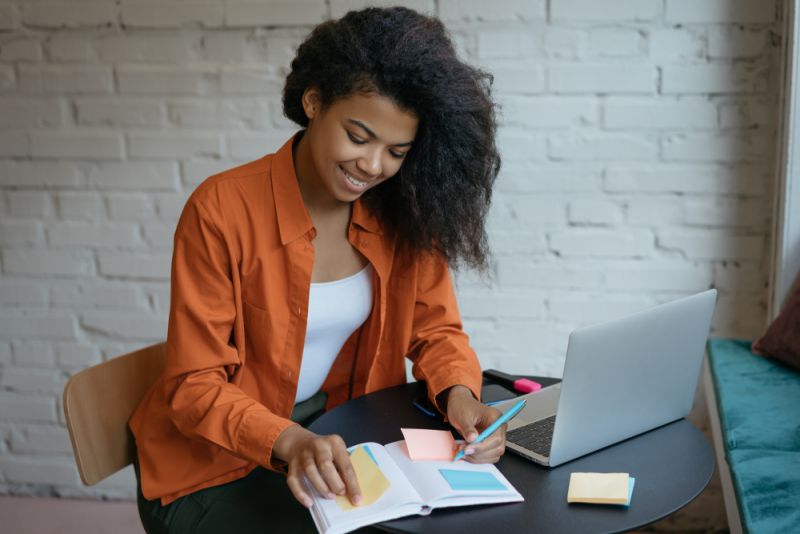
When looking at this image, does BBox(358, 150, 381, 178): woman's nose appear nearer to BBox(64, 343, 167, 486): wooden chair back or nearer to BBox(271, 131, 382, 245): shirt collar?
BBox(271, 131, 382, 245): shirt collar

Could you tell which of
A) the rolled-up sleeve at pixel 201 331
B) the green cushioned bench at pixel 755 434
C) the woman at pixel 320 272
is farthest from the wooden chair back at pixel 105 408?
the green cushioned bench at pixel 755 434

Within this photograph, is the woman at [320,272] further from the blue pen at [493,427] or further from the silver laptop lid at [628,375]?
the silver laptop lid at [628,375]

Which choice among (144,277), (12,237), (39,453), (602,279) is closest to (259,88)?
(144,277)

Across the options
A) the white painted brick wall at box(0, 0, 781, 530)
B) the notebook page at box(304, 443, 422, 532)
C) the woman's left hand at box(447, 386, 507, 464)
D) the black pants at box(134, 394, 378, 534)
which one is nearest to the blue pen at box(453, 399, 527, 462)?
the woman's left hand at box(447, 386, 507, 464)

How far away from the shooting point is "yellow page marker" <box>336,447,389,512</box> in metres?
1.09

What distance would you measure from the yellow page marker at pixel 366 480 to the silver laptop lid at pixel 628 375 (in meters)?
0.24

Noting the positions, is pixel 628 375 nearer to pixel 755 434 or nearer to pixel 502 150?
pixel 755 434

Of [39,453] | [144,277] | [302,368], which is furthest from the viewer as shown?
[39,453]

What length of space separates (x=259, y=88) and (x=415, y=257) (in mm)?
853

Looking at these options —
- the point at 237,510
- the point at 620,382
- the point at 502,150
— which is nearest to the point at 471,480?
the point at 620,382

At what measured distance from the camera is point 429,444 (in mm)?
1257

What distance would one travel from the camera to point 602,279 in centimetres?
222

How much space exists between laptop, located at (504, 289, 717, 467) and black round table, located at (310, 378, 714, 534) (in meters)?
0.02

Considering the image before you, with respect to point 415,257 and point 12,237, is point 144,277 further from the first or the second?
point 415,257
